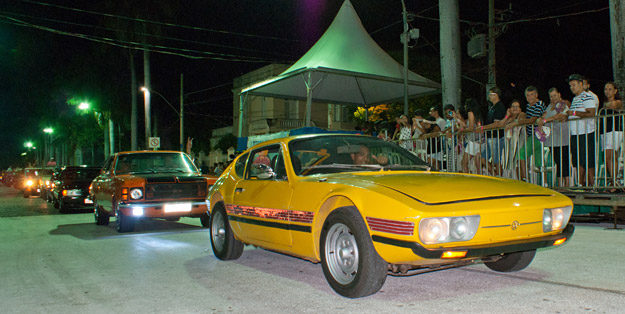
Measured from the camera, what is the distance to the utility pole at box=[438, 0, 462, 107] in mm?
12398

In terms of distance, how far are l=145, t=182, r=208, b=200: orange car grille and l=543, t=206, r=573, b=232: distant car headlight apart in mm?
6974

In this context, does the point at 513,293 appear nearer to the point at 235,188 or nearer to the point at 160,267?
the point at 235,188

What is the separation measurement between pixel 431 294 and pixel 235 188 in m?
2.70

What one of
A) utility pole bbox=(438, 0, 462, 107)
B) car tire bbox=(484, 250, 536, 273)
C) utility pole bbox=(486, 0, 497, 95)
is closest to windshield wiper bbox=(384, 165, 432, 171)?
car tire bbox=(484, 250, 536, 273)

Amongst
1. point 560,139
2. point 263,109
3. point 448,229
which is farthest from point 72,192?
point 263,109

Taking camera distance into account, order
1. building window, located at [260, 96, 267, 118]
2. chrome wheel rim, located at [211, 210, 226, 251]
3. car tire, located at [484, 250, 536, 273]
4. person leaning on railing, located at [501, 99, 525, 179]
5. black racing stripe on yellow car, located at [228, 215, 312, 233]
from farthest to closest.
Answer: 1. building window, located at [260, 96, 267, 118]
2. person leaning on railing, located at [501, 99, 525, 179]
3. chrome wheel rim, located at [211, 210, 226, 251]
4. car tire, located at [484, 250, 536, 273]
5. black racing stripe on yellow car, located at [228, 215, 312, 233]

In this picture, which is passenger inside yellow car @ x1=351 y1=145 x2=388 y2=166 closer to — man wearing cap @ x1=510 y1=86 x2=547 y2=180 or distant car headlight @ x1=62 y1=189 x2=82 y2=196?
man wearing cap @ x1=510 y1=86 x2=547 y2=180

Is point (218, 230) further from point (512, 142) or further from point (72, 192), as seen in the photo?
point (72, 192)

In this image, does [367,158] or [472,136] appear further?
[472,136]

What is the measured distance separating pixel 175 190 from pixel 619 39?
8.39 m

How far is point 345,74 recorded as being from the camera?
48.1ft

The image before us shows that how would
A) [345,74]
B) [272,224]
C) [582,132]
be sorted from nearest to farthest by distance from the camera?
[272,224] < [582,132] < [345,74]

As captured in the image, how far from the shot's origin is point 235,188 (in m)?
6.11

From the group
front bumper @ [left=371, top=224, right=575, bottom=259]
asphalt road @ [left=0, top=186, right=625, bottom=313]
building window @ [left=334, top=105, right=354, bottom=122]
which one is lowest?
asphalt road @ [left=0, top=186, right=625, bottom=313]
